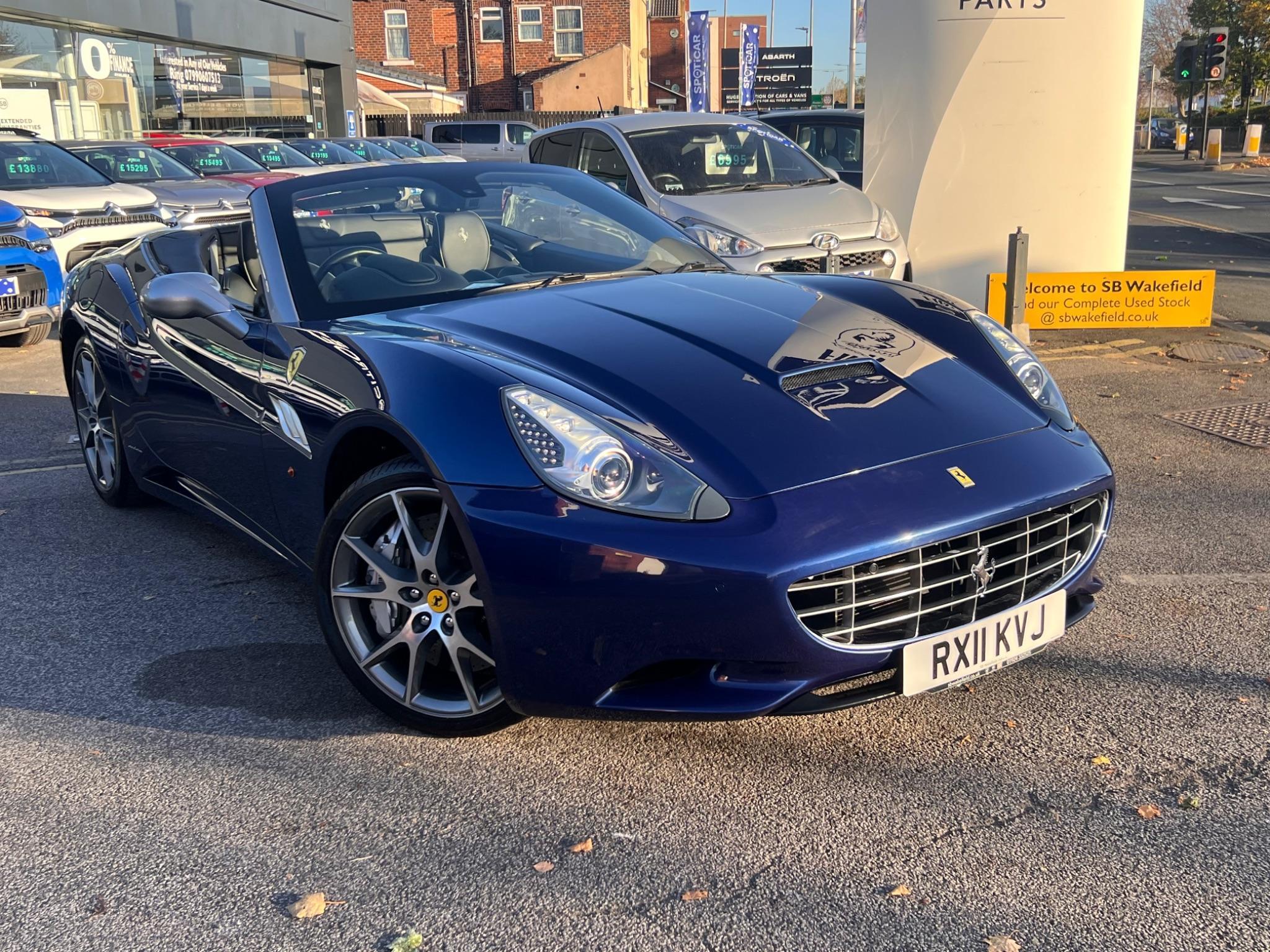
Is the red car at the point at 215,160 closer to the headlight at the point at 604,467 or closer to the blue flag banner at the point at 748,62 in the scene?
the headlight at the point at 604,467

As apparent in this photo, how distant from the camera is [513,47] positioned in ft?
153

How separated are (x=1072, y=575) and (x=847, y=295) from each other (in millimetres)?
1208

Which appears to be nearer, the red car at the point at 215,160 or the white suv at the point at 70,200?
the white suv at the point at 70,200

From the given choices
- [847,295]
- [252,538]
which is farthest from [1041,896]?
[252,538]

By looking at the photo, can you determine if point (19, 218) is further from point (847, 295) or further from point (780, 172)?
point (847, 295)

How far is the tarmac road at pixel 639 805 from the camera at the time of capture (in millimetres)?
2387

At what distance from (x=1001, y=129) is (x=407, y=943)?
7.83m

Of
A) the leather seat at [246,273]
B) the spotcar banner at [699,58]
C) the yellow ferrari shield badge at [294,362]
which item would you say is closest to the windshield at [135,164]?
the leather seat at [246,273]

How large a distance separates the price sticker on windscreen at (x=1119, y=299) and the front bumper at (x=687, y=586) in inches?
218

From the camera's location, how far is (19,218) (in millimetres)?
8891

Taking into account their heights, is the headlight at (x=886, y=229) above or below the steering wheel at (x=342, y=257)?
below

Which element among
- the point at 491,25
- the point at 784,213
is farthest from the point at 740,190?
the point at 491,25

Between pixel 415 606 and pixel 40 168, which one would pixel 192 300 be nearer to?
pixel 415 606

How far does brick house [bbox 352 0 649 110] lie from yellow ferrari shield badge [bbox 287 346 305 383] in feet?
142
